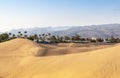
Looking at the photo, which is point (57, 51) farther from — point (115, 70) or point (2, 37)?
point (2, 37)

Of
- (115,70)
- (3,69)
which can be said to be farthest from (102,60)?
(3,69)

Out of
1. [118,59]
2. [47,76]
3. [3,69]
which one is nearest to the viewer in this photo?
[118,59]

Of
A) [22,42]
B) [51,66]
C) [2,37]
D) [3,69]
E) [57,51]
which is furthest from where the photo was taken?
[2,37]

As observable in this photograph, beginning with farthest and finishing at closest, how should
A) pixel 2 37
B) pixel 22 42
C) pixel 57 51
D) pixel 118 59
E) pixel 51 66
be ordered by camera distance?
pixel 2 37, pixel 22 42, pixel 57 51, pixel 51 66, pixel 118 59

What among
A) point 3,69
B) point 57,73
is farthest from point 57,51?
point 57,73

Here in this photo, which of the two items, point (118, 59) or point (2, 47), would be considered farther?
point (2, 47)

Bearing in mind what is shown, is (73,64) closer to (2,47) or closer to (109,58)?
(109,58)

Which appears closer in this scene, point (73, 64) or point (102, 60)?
point (102, 60)

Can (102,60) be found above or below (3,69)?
above

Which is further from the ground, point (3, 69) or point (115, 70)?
point (115, 70)
